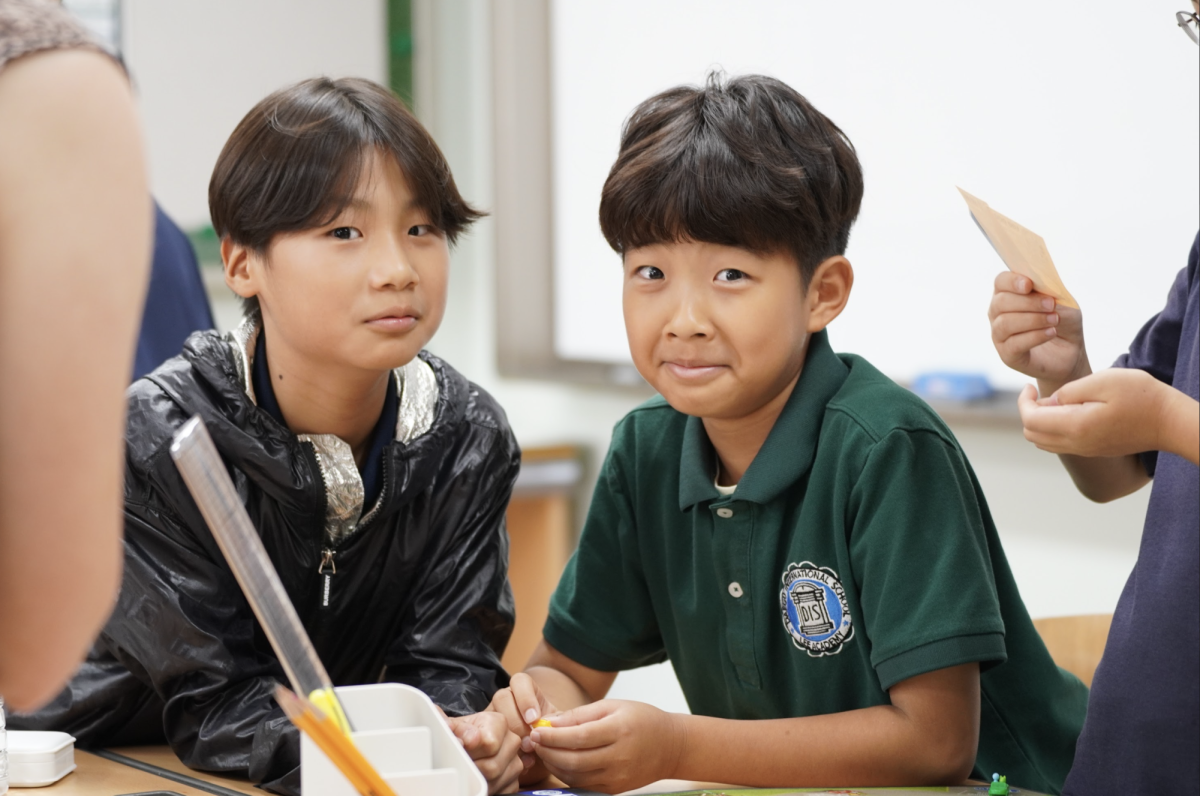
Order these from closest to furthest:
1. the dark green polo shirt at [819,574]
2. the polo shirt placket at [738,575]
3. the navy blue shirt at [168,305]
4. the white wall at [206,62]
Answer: the dark green polo shirt at [819,574], the polo shirt placket at [738,575], the navy blue shirt at [168,305], the white wall at [206,62]

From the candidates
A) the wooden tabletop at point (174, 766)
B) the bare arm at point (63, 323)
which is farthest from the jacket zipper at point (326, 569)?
the bare arm at point (63, 323)

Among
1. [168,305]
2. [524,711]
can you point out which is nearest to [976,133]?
[168,305]

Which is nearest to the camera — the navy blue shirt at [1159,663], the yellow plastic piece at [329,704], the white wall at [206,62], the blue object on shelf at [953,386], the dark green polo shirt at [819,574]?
the yellow plastic piece at [329,704]

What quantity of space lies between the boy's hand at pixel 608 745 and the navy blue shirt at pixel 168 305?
1099 mm

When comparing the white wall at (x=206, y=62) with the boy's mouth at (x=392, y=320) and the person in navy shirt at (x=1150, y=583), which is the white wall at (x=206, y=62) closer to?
the boy's mouth at (x=392, y=320)

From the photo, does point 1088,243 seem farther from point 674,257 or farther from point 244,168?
point 244,168

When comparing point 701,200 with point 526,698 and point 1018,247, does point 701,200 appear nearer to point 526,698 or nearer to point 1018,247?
point 1018,247

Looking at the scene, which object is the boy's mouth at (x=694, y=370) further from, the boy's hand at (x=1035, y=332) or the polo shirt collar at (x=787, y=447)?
the boy's hand at (x=1035, y=332)

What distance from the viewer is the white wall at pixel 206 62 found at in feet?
9.48

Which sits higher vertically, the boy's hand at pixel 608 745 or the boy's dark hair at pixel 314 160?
the boy's dark hair at pixel 314 160

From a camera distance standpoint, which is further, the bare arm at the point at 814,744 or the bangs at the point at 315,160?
the bangs at the point at 315,160

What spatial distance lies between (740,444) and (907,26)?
133cm

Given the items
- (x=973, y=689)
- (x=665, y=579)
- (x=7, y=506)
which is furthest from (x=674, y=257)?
(x=7, y=506)

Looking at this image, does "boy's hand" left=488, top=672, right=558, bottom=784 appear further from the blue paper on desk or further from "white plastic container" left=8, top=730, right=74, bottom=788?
"white plastic container" left=8, top=730, right=74, bottom=788
